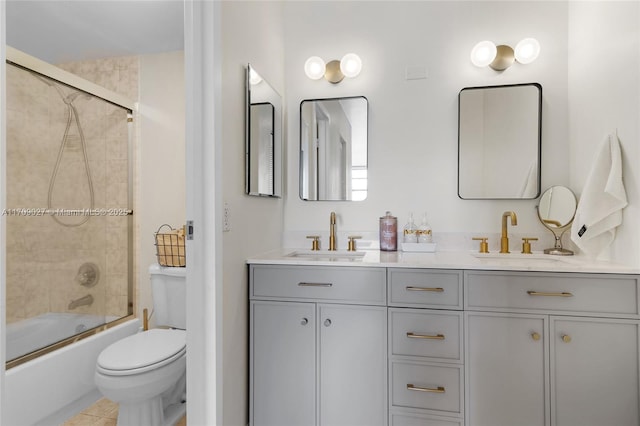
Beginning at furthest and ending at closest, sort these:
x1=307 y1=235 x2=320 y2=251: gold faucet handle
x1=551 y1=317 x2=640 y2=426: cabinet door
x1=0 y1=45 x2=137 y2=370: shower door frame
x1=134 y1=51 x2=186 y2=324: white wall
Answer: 1. x1=134 y1=51 x2=186 y2=324: white wall
2. x1=307 y1=235 x2=320 y2=251: gold faucet handle
3. x1=0 y1=45 x2=137 y2=370: shower door frame
4. x1=551 y1=317 x2=640 y2=426: cabinet door

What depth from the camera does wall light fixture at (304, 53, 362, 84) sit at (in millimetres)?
2107

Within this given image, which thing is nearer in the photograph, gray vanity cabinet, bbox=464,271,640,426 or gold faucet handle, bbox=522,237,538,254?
gray vanity cabinet, bbox=464,271,640,426

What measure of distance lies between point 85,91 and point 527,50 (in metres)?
2.66

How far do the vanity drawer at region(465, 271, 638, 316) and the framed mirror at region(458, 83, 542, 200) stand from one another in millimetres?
669

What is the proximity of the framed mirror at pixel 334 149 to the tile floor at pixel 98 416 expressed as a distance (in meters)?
1.56

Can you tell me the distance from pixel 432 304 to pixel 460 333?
0.17m

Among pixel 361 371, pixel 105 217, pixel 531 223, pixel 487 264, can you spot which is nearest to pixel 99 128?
pixel 105 217

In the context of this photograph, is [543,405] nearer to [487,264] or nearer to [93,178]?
[487,264]

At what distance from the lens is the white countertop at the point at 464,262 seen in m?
1.43

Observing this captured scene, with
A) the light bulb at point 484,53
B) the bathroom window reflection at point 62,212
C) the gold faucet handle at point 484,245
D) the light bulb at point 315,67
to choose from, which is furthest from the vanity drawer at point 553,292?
the bathroom window reflection at point 62,212

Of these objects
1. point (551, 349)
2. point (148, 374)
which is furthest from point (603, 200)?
point (148, 374)

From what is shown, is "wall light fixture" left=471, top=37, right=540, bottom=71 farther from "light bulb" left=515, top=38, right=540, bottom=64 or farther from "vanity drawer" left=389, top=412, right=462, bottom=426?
"vanity drawer" left=389, top=412, right=462, bottom=426

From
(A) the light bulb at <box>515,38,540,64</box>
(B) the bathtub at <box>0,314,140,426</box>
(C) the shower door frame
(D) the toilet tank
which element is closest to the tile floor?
(B) the bathtub at <box>0,314,140,426</box>

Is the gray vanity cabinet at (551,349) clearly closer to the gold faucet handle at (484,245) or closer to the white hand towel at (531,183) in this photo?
the gold faucet handle at (484,245)
